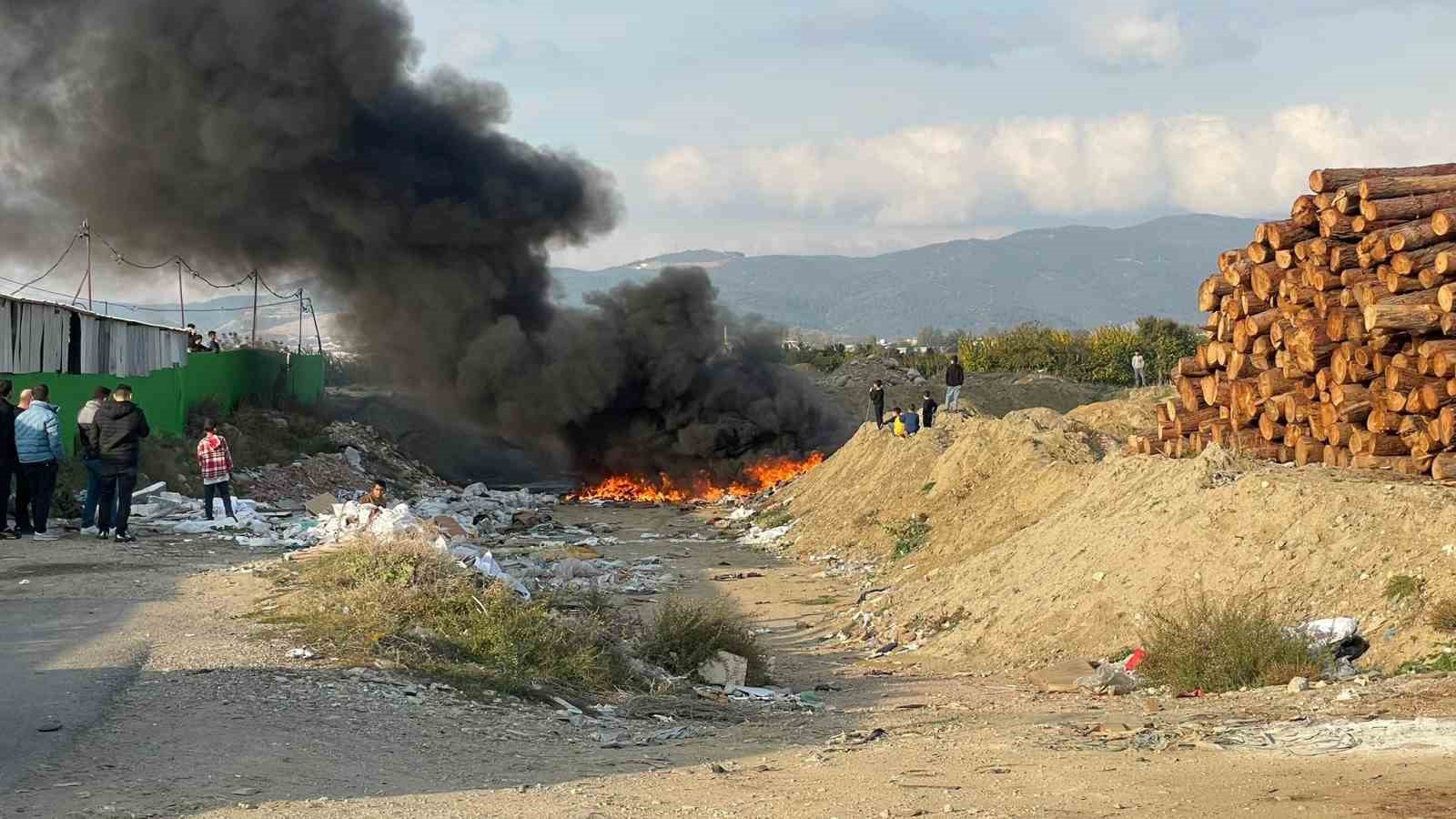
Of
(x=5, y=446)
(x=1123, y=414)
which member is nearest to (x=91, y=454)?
(x=5, y=446)

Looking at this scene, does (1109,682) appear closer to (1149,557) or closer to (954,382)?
(1149,557)

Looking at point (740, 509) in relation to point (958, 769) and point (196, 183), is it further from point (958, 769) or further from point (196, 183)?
point (958, 769)

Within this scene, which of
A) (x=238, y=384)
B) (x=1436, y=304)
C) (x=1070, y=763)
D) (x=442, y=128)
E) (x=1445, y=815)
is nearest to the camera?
(x=1445, y=815)

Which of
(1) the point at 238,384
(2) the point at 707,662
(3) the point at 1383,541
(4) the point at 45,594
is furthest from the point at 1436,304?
(1) the point at 238,384

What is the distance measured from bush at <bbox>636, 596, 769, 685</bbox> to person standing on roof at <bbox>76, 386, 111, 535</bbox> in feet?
25.0

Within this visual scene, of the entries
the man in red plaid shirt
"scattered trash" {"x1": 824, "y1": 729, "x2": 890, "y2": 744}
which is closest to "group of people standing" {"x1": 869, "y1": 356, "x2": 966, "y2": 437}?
A: the man in red plaid shirt

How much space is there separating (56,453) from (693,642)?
860cm

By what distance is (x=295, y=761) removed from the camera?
733cm

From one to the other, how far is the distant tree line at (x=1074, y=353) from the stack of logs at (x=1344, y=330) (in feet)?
132

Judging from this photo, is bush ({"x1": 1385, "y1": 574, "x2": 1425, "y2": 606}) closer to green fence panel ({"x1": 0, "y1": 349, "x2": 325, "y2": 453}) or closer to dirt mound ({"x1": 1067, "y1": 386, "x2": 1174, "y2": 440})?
dirt mound ({"x1": 1067, "y1": 386, "x2": 1174, "y2": 440})

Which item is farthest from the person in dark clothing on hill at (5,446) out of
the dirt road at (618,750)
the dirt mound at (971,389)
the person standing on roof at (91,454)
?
the dirt mound at (971,389)

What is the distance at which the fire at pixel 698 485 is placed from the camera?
33.5 metres

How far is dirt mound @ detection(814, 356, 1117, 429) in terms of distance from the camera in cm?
4772

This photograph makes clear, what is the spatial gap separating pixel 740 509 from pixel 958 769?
21776 millimetres
